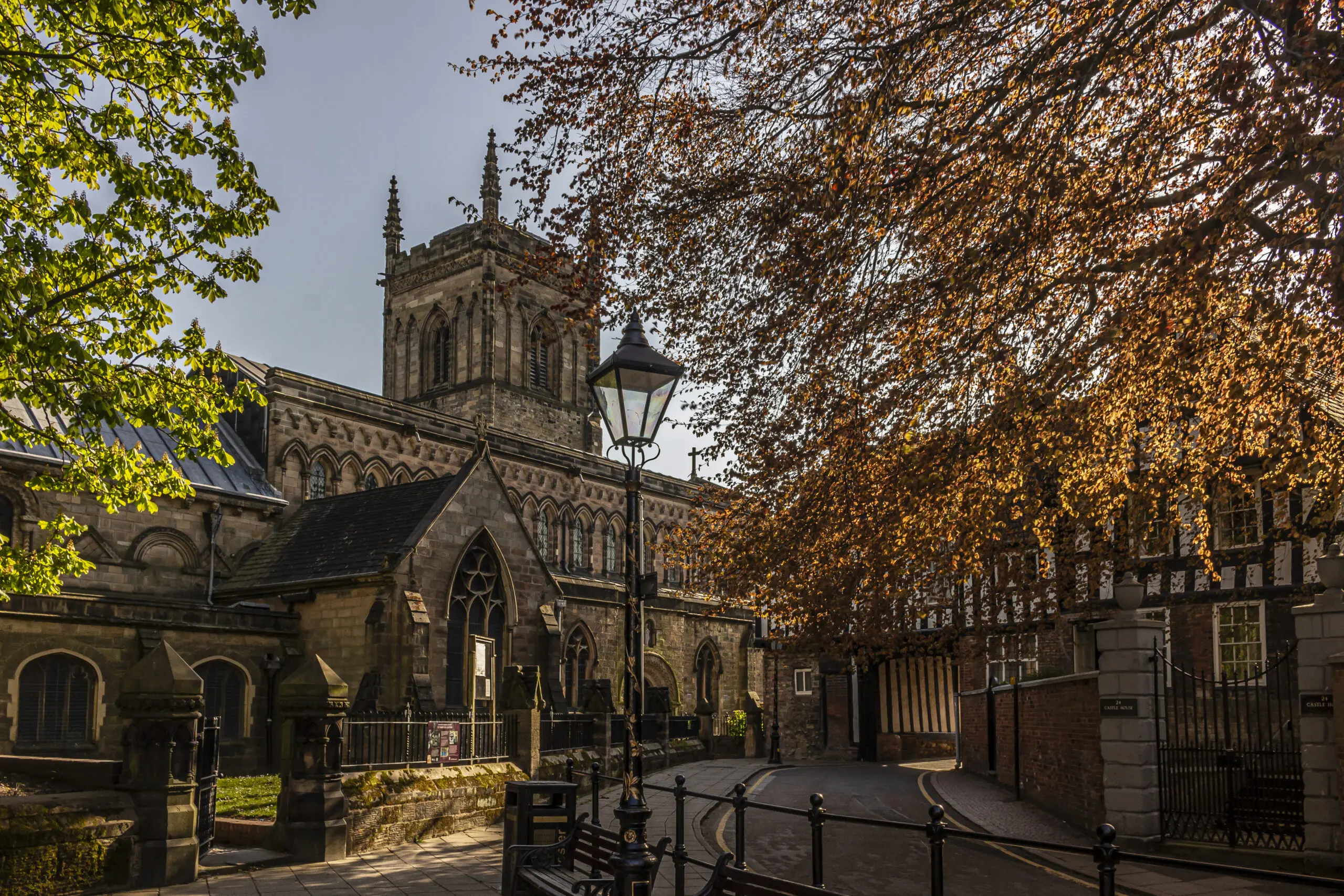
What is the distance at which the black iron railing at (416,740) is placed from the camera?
1559 cm

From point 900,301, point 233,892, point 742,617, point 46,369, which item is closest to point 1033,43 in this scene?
point 900,301

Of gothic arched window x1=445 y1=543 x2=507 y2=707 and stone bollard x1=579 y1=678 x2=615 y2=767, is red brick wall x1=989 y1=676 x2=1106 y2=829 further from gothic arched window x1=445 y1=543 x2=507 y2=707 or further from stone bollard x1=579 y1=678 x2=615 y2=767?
gothic arched window x1=445 y1=543 x2=507 y2=707

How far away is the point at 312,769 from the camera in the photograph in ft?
44.2

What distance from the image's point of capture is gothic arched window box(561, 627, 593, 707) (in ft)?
118

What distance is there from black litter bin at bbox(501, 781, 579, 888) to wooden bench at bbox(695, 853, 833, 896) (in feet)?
9.84

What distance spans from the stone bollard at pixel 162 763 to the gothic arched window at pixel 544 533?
2996cm

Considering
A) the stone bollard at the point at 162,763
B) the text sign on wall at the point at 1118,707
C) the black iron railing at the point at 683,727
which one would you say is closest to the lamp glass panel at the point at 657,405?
the stone bollard at the point at 162,763

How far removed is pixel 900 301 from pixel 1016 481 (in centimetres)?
282

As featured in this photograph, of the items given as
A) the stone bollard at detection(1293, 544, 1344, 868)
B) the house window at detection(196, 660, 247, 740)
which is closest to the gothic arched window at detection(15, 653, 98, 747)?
the house window at detection(196, 660, 247, 740)

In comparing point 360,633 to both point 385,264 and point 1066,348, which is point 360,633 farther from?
point 385,264

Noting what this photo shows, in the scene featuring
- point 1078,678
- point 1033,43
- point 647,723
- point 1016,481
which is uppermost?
point 1033,43

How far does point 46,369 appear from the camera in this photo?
1195 centimetres

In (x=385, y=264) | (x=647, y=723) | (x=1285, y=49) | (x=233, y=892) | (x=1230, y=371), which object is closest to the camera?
(x=1285, y=49)

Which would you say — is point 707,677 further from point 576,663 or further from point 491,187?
point 491,187
